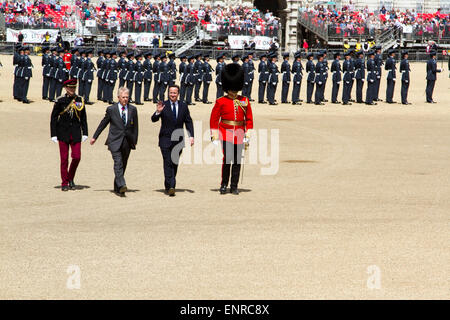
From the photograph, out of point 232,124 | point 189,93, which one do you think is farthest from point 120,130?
point 189,93

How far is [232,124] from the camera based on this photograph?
11.3 metres

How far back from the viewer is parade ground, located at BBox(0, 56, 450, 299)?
682 centimetres

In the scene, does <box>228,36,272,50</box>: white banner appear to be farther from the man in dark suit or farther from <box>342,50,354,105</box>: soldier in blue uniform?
the man in dark suit

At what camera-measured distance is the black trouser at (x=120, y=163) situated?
10.8 meters

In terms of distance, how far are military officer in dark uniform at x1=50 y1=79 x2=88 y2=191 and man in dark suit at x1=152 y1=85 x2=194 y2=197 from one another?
1142 mm

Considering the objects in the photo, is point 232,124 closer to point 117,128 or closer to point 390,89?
point 117,128

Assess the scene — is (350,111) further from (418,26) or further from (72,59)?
(418,26)

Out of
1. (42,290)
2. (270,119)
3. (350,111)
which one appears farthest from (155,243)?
(350,111)

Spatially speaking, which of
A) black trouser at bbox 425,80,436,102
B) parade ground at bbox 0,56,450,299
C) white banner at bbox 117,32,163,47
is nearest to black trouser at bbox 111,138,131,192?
parade ground at bbox 0,56,450,299

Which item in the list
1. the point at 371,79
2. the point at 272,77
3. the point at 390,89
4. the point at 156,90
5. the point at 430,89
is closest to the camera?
the point at 156,90

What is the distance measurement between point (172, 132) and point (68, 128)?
4.82ft

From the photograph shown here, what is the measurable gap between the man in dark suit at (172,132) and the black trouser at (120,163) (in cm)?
49

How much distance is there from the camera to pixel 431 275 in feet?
23.4

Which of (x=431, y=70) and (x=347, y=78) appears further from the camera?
(x=431, y=70)
